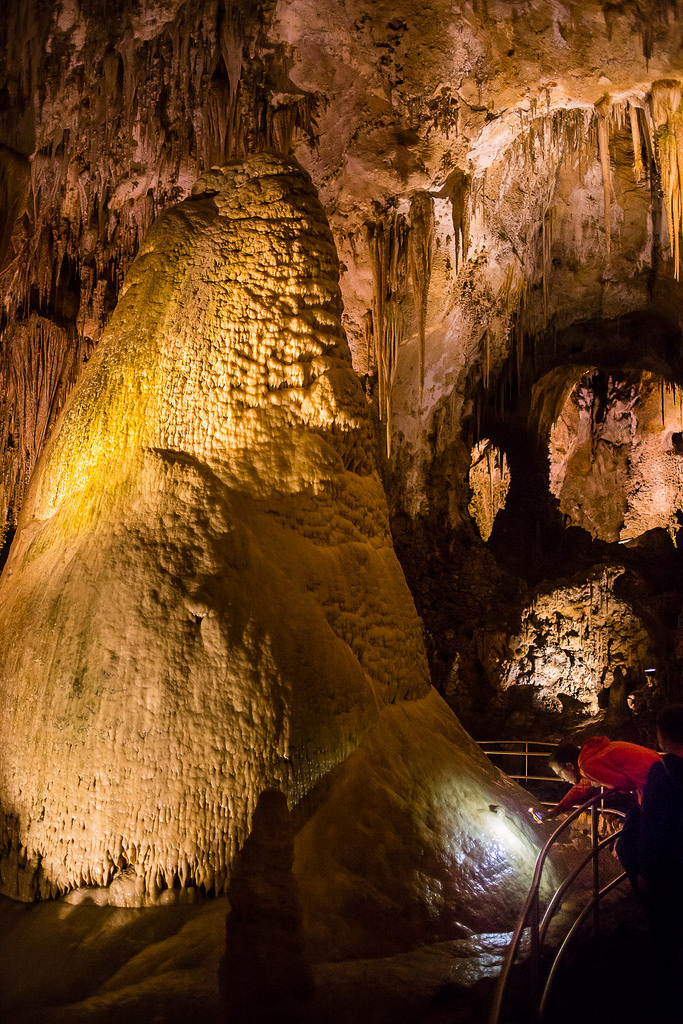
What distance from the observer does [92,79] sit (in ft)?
23.8

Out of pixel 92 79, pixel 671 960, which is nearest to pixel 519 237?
pixel 92 79

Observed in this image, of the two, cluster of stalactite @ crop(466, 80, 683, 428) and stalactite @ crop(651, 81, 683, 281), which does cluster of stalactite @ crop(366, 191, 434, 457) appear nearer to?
cluster of stalactite @ crop(466, 80, 683, 428)

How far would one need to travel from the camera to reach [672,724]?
3.16 meters

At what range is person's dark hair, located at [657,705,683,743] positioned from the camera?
314cm

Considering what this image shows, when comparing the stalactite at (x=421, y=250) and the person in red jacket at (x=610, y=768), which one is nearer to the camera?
the person in red jacket at (x=610, y=768)

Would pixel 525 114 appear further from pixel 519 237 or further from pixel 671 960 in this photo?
pixel 671 960

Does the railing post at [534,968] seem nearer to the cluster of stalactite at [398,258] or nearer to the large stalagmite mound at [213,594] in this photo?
the large stalagmite mound at [213,594]

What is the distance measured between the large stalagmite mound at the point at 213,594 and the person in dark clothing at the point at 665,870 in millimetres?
1450

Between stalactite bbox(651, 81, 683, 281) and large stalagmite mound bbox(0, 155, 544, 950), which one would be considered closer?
large stalagmite mound bbox(0, 155, 544, 950)

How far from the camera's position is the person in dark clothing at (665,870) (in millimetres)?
2934

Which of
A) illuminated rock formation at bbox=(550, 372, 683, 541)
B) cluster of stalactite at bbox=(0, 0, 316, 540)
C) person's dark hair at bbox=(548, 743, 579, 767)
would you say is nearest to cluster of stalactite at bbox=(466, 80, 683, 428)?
cluster of stalactite at bbox=(0, 0, 316, 540)

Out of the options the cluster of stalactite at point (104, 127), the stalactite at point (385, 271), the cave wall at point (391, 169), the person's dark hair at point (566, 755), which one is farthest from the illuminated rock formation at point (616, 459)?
the person's dark hair at point (566, 755)

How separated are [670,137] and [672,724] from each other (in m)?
6.46

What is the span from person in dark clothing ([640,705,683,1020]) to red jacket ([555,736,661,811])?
140 cm
